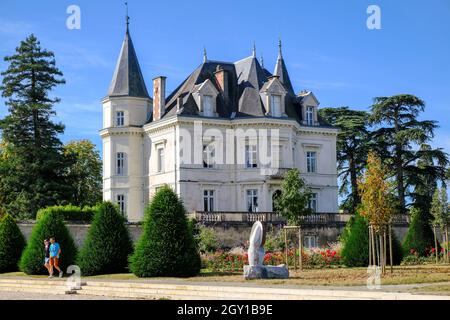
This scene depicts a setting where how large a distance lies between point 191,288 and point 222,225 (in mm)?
25420

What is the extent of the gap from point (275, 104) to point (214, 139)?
4.85 metres

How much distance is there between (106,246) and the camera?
99.5 ft

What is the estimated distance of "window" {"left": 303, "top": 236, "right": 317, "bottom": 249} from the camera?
48219 mm

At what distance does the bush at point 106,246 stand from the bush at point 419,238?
17.2m

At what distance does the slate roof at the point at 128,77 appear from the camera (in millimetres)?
57625

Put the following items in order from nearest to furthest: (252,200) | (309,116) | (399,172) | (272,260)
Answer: (272,260), (252,200), (309,116), (399,172)

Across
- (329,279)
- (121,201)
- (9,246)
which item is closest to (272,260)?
(329,279)

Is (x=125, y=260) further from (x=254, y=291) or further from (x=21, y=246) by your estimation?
(x=254, y=291)

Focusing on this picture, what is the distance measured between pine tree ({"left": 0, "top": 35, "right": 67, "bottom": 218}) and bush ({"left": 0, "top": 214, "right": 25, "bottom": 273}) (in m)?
20.7

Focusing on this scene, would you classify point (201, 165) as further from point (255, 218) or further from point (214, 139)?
point (255, 218)

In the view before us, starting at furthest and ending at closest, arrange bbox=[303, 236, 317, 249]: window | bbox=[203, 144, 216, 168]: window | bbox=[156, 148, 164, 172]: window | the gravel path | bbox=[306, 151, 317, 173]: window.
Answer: bbox=[306, 151, 317, 173]: window, bbox=[156, 148, 164, 172]: window, bbox=[203, 144, 216, 168]: window, bbox=[303, 236, 317, 249]: window, the gravel path

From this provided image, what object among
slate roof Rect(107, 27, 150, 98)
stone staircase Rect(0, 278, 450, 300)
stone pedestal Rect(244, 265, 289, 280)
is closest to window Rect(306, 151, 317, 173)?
slate roof Rect(107, 27, 150, 98)

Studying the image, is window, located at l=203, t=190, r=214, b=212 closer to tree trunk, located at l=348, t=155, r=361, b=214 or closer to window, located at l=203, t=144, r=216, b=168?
window, located at l=203, t=144, r=216, b=168

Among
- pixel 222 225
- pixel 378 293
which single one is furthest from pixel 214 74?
pixel 378 293
